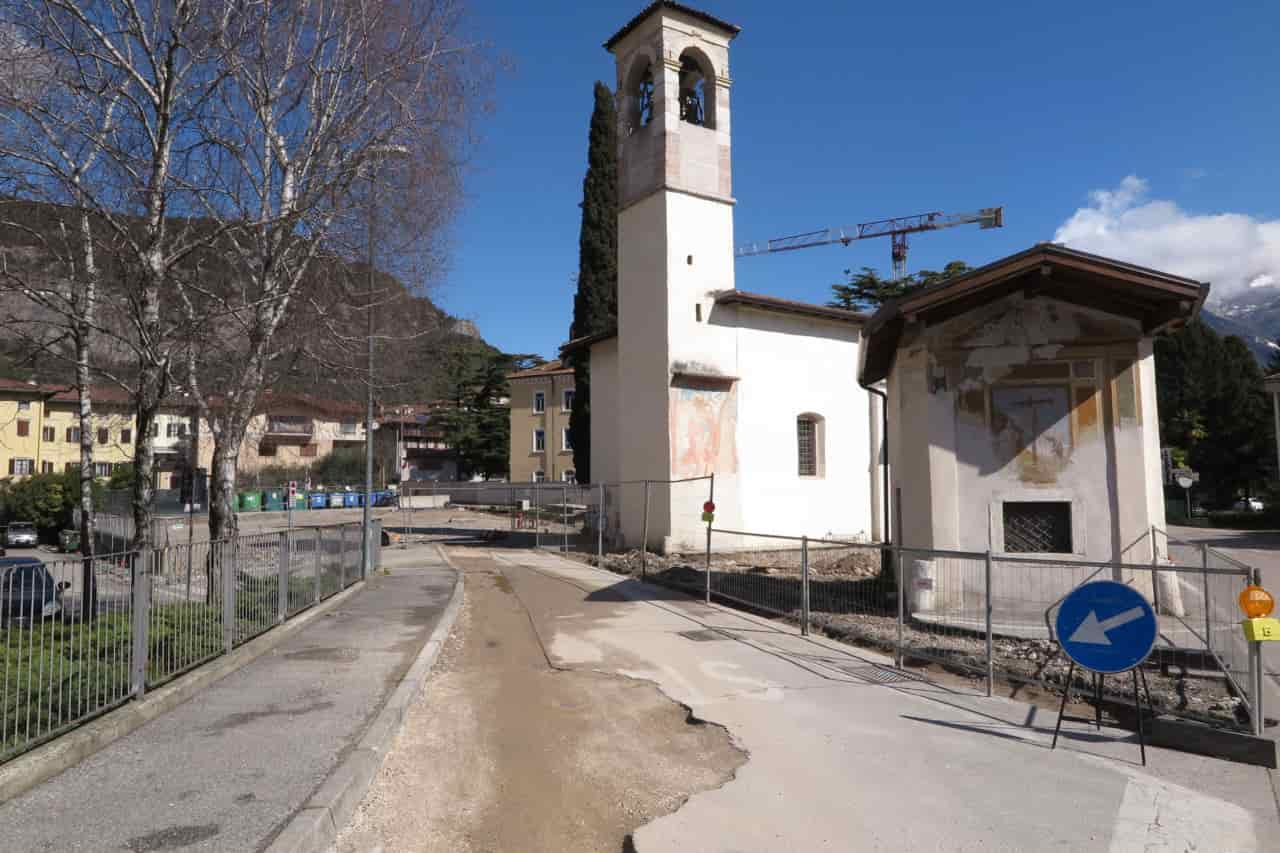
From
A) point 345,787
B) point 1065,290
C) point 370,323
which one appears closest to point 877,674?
point 345,787

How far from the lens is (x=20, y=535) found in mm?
34906

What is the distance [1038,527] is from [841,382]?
16.7m

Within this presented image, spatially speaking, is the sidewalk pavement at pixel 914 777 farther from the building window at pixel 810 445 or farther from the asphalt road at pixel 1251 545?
the building window at pixel 810 445

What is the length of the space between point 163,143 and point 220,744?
22.7 feet

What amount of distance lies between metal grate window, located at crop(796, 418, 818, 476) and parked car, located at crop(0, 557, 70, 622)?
2319cm

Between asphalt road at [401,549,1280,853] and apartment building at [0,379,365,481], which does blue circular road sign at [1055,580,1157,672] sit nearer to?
asphalt road at [401,549,1280,853]

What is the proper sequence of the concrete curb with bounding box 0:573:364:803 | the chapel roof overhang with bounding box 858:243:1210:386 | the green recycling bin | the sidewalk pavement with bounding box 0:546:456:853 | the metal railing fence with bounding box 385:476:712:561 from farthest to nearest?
the green recycling bin
the metal railing fence with bounding box 385:476:712:561
the chapel roof overhang with bounding box 858:243:1210:386
the concrete curb with bounding box 0:573:364:803
the sidewalk pavement with bounding box 0:546:456:853

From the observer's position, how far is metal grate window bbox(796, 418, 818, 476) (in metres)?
27.1

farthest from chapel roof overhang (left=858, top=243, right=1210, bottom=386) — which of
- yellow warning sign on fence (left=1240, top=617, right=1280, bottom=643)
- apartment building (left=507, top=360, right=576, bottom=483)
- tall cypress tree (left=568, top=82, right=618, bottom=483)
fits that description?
apartment building (left=507, top=360, right=576, bottom=483)

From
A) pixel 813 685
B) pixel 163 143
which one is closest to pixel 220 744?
pixel 813 685

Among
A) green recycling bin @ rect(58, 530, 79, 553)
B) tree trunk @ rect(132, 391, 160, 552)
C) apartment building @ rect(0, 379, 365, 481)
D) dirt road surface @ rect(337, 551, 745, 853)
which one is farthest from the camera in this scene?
green recycling bin @ rect(58, 530, 79, 553)

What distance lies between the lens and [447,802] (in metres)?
5.33

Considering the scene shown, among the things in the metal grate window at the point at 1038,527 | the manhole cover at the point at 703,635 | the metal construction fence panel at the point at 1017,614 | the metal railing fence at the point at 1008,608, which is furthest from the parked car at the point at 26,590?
the metal grate window at the point at 1038,527

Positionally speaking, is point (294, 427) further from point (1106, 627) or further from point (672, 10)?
point (1106, 627)
